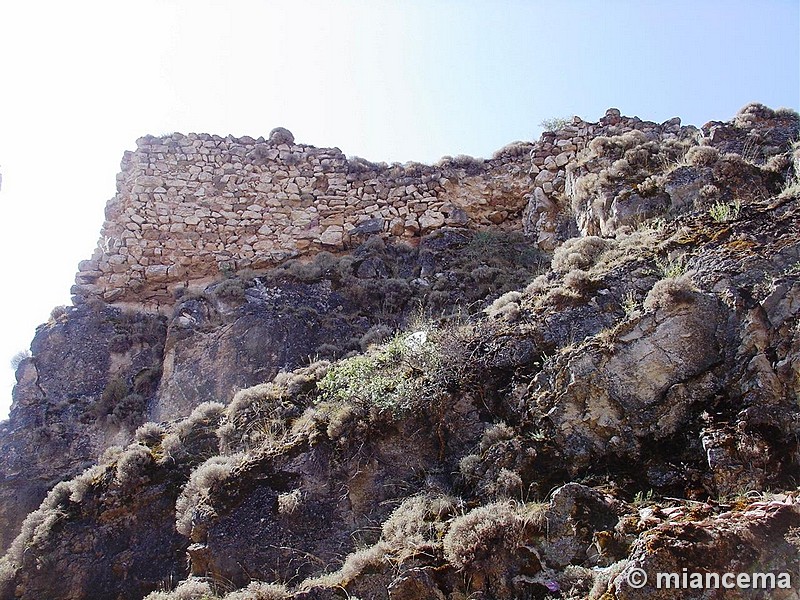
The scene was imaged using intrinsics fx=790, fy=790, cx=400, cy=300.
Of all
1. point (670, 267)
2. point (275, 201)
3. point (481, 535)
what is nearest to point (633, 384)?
point (670, 267)

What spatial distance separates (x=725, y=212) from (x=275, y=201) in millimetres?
8370

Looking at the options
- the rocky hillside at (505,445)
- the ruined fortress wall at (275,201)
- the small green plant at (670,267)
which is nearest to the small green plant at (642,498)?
the rocky hillside at (505,445)

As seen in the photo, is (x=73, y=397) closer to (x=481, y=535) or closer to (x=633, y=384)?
(x=481, y=535)

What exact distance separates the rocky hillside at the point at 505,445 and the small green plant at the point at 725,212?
0.03 meters

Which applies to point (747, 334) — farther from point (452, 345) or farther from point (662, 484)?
point (452, 345)

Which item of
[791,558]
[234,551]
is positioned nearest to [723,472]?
[791,558]

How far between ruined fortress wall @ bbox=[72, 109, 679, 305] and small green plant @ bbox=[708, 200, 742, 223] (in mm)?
4698

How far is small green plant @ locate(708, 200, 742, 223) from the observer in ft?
25.6

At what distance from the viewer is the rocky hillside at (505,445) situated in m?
5.16

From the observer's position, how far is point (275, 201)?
46.5 ft

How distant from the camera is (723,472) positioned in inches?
213

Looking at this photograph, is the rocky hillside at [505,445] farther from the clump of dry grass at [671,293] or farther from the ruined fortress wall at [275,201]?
the ruined fortress wall at [275,201]

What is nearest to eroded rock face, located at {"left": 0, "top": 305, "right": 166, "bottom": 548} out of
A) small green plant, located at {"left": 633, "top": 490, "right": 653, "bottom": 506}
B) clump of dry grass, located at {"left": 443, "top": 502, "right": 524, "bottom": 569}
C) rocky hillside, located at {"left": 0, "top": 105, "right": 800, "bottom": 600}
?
rocky hillside, located at {"left": 0, "top": 105, "right": 800, "bottom": 600}

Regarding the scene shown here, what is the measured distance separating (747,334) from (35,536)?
21.6 feet
